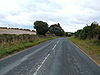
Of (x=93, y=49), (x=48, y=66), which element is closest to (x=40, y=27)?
(x=93, y=49)

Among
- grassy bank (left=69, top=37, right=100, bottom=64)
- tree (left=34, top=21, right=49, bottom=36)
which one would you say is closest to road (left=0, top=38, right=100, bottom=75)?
grassy bank (left=69, top=37, right=100, bottom=64)

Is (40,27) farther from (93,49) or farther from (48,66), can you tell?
(48,66)

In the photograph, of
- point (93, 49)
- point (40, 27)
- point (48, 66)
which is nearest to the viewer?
point (48, 66)

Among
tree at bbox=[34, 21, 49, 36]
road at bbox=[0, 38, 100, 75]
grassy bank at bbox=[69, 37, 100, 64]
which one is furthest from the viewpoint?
tree at bbox=[34, 21, 49, 36]

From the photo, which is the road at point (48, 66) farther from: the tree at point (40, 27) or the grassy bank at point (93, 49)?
the tree at point (40, 27)

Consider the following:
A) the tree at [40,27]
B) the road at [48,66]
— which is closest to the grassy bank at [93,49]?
the road at [48,66]

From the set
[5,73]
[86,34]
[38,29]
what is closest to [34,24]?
[38,29]

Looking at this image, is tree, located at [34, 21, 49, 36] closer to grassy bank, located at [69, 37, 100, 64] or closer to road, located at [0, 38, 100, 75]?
grassy bank, located at [69, 37, 100, 64]

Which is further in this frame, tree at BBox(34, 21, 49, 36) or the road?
tree at BBox(34, 21, 49, 36)

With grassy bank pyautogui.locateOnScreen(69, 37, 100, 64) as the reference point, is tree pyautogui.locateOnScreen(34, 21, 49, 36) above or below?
above

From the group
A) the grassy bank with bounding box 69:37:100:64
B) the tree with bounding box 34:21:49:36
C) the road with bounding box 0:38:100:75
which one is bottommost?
the grassy bank with bounding box 69:37:100:64

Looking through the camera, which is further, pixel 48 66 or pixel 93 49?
pixel 93 49

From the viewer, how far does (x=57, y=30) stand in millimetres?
153750

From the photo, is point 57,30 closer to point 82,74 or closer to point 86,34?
point 86,34
